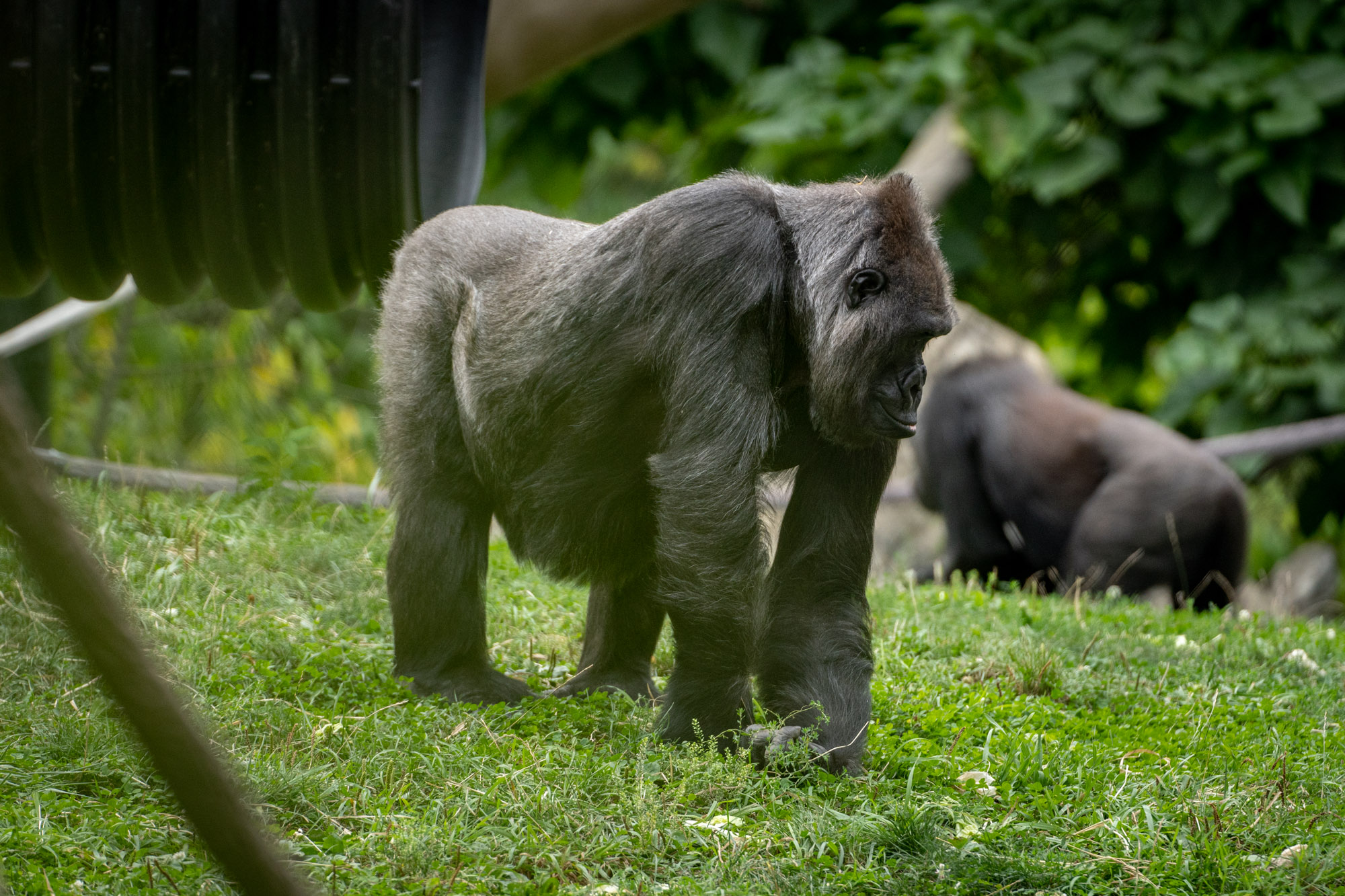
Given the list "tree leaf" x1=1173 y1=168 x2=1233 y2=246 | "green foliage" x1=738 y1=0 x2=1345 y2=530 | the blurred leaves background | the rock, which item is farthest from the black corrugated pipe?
the rock

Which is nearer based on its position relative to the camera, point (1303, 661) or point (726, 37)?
point (1303, 661)

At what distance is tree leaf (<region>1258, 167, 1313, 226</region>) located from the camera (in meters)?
7.52

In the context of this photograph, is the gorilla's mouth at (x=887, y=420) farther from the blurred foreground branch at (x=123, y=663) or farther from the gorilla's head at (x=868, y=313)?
the blurred foreground branch at (x=123, y=663)

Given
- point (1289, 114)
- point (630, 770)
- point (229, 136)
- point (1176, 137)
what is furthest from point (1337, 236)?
point (630, 770)

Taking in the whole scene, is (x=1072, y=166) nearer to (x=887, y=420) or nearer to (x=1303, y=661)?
(x=1303, y=661)

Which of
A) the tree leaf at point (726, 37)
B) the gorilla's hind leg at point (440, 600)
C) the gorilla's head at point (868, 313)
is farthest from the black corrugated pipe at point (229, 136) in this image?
the tree leaf at point (726, 37)

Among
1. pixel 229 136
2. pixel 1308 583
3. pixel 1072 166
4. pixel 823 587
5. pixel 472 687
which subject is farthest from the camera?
pixel 1308 583

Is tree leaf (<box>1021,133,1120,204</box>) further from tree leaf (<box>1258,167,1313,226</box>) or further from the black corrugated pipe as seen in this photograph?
the black corrugated pipe

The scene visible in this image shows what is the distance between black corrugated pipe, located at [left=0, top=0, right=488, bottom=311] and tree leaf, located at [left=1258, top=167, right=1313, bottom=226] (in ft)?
16.1

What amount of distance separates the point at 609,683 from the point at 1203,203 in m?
5.78

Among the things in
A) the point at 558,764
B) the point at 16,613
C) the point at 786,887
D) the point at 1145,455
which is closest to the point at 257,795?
the point at 558,764

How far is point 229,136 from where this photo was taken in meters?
5.26

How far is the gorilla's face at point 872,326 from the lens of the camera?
323 centimetres

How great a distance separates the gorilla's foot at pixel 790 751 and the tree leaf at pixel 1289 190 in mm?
5814
